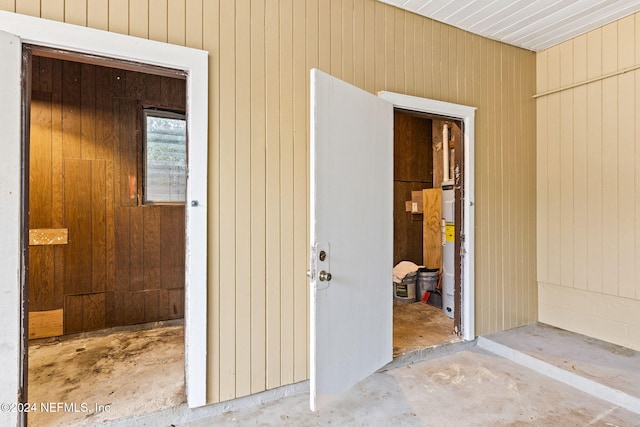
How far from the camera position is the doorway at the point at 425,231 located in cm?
319

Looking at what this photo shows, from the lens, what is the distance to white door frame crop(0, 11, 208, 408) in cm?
166

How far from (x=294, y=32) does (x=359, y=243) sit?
149cm

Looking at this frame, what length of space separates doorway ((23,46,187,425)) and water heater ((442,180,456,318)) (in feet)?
8.67

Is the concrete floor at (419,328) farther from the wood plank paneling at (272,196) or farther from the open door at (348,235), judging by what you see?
the wood plank paneling at (272,196)

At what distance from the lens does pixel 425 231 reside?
4734 mm

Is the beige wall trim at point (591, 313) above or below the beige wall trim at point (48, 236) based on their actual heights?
below

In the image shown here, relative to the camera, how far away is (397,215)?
4.73 metres

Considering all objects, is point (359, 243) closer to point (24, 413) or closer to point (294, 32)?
point (294, 32)

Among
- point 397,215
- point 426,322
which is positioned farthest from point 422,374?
point 397,215

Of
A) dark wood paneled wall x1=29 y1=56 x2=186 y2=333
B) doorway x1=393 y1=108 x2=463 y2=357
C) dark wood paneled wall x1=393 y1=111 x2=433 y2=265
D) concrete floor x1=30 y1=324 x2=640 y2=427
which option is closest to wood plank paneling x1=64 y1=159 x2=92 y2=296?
dark wood paneled wall x1=29 y1=56 x2=186 y2=333

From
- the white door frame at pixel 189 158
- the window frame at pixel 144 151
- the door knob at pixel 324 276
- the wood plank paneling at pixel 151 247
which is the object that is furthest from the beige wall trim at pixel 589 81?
the wood plank paneling at pixel 151 247

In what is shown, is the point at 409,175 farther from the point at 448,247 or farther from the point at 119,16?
the point at 119,16

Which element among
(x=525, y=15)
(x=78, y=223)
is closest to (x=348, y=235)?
(x=525, y=15)

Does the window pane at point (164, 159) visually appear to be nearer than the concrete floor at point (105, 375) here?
No
